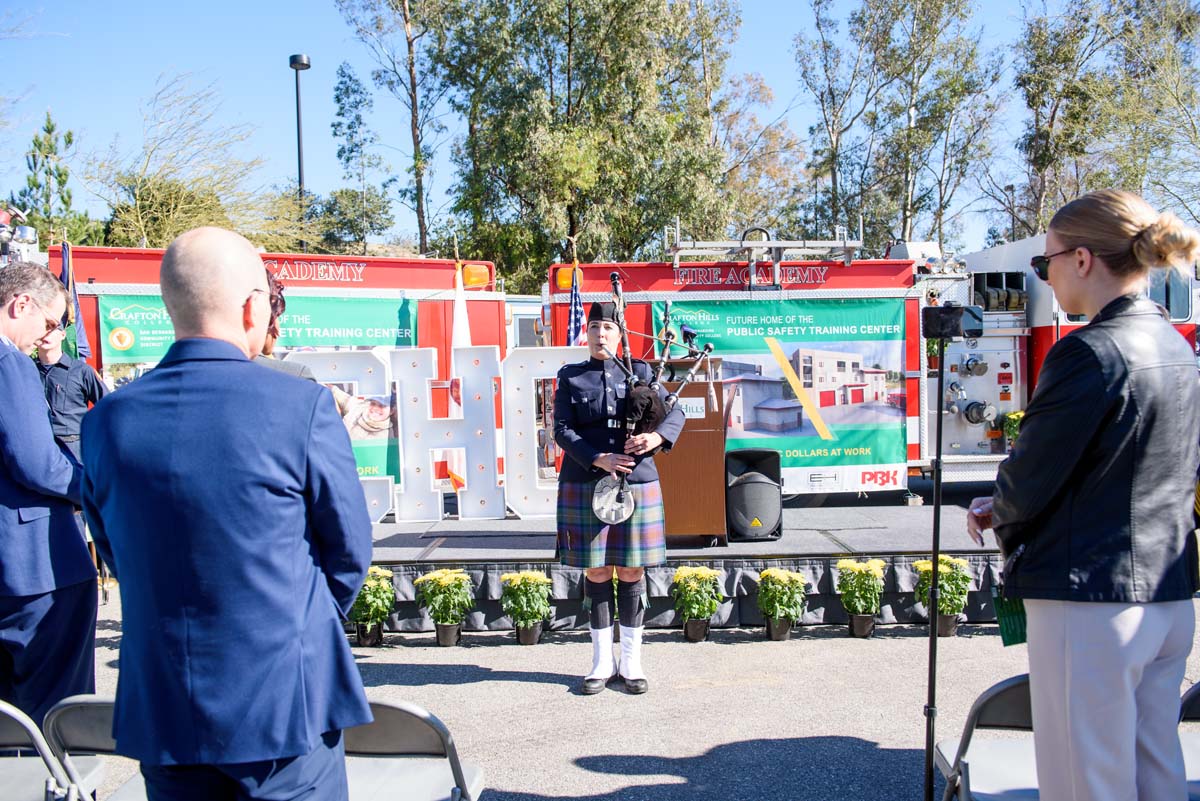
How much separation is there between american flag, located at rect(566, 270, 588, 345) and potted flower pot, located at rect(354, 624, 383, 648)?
3.43 metres

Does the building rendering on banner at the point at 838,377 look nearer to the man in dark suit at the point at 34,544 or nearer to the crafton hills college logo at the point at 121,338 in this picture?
the crafton hills college logo at the point at 121,338

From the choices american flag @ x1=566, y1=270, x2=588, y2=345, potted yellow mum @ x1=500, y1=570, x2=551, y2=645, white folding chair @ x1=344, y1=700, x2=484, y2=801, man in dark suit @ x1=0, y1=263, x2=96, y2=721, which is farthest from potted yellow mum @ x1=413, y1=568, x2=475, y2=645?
american flag @ x1=566, y1=270, x2=588, y2=345

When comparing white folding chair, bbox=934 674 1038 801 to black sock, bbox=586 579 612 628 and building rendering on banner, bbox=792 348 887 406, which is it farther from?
building rendering on banner, bbox=792 348 887 406

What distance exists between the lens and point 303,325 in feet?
26.4

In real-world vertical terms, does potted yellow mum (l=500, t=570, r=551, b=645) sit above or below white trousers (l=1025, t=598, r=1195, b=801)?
below

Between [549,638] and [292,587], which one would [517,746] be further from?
[292,587]

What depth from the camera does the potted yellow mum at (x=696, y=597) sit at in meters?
5.15

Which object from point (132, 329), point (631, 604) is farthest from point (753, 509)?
point (132, 329)

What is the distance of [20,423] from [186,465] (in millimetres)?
1455

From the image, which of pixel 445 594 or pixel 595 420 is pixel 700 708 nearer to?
pixel 595 420

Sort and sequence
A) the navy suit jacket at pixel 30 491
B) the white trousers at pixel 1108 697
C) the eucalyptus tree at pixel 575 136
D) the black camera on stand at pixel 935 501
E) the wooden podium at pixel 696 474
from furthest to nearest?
the eucalyptus tree at pixel 575 136 → the wooden podium at pixel 696 474 → the black camera on stand at pixel 935 501 → the navy suit jacket at pixel 30 491 → the white trousers at pixel 1108 697

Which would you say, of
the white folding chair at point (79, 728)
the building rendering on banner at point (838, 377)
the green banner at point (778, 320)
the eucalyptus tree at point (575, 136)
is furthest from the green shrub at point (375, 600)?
the eucalyptus tree at point (575, 136)

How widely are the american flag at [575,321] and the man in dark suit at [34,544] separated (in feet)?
17.5

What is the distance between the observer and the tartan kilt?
446cm
